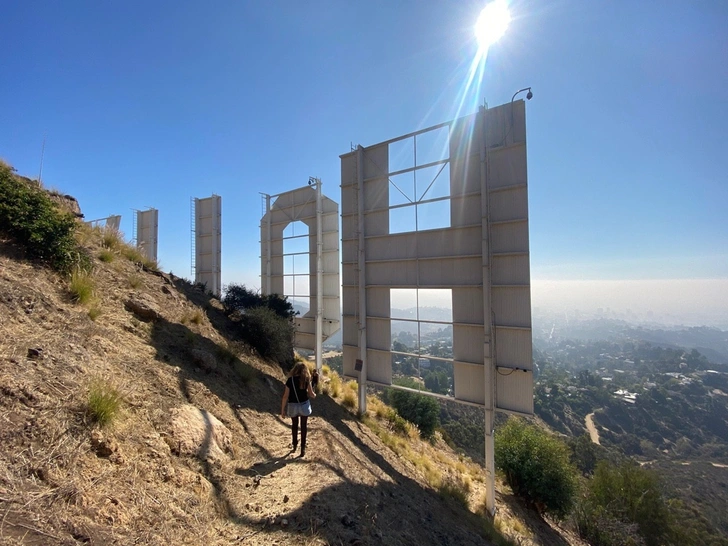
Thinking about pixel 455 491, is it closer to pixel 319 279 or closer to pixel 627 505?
pixel 319 279

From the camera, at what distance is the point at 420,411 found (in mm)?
15758

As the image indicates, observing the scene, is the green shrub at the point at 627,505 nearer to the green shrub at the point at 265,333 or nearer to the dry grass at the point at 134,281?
the green shrub at the point at 265,333

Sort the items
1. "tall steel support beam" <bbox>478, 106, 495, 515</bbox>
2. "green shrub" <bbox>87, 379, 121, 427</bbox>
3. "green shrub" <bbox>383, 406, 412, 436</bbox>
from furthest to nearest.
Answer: "green shrub" <bbox>383, 406, 412, 436</bbox> < "tall steel support beam" <bbox>478, 106, 495, 515</bbox> < "green shrub" <bbox>87, 379, 121, 427</bbox>

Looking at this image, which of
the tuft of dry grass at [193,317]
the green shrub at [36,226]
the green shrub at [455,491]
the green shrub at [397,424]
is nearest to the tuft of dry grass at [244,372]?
the tuft of dry grass at [193,317]

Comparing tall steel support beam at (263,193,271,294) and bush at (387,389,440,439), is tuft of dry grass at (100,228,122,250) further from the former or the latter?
bush at (387,389,440,439)

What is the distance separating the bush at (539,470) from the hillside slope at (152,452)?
4.78 m

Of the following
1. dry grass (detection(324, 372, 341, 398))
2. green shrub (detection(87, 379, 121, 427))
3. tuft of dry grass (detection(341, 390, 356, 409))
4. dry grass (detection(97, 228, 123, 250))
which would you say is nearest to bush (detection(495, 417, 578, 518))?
tuft of dry grass (detection(341, 390, 356, 409))

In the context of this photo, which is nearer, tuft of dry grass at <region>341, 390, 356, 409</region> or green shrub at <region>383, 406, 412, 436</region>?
tuft of dry grass at <region>341, 390, 356, 409</region>

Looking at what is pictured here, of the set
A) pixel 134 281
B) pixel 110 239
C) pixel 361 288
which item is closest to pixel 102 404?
pixel 134 281

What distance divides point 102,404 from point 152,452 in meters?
0.92

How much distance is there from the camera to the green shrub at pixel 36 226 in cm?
605

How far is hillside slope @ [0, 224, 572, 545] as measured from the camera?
9.53ft

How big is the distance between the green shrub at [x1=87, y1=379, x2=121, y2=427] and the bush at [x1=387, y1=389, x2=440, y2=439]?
13352 mm

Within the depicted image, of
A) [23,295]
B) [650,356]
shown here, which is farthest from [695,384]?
[23,295]
